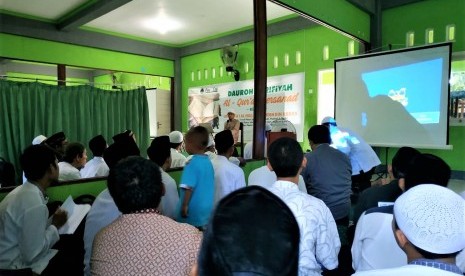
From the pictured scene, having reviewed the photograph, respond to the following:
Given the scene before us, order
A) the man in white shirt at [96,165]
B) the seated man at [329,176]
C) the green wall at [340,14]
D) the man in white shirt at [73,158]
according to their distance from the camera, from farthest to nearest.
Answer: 1. the green wall at [340,14]
2. the man in white shirt at [96,165]
3. the man in white shirt at [73,158]
4. the seated man at [329,176]

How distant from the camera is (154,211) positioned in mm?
1031

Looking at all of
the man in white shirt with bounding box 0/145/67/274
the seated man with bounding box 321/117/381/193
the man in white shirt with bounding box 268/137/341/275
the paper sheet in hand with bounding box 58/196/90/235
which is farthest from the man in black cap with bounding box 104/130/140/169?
the seated man with bounding box 321/117/381/193

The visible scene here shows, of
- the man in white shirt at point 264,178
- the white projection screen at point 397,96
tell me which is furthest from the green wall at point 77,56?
the man in white shirt at point 264,178

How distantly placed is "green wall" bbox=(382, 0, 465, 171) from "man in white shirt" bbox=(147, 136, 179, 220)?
12.1 ft

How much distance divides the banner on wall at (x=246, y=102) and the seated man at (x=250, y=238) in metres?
5.03

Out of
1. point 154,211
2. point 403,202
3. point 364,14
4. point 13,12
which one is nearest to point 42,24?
point 13,12

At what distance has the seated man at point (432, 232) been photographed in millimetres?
771

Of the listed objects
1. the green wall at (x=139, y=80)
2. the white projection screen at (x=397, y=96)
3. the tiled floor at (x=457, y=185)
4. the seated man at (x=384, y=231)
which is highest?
the green wall at (x=139, y=80)

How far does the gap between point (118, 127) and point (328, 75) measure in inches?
129

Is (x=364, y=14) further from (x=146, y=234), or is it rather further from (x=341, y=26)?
(x=146, y=234)

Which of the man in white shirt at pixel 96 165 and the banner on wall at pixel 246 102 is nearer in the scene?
the man in white shirt at pixel 96 165

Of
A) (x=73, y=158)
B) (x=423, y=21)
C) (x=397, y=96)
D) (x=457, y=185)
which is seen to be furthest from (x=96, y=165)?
(x=423, y=21)

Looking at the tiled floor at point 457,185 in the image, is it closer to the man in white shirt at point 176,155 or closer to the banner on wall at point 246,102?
the banner on wall at point 246,102

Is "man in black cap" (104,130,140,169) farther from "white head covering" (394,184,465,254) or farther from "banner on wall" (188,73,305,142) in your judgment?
"banner on wall" (188,73,305,142)
